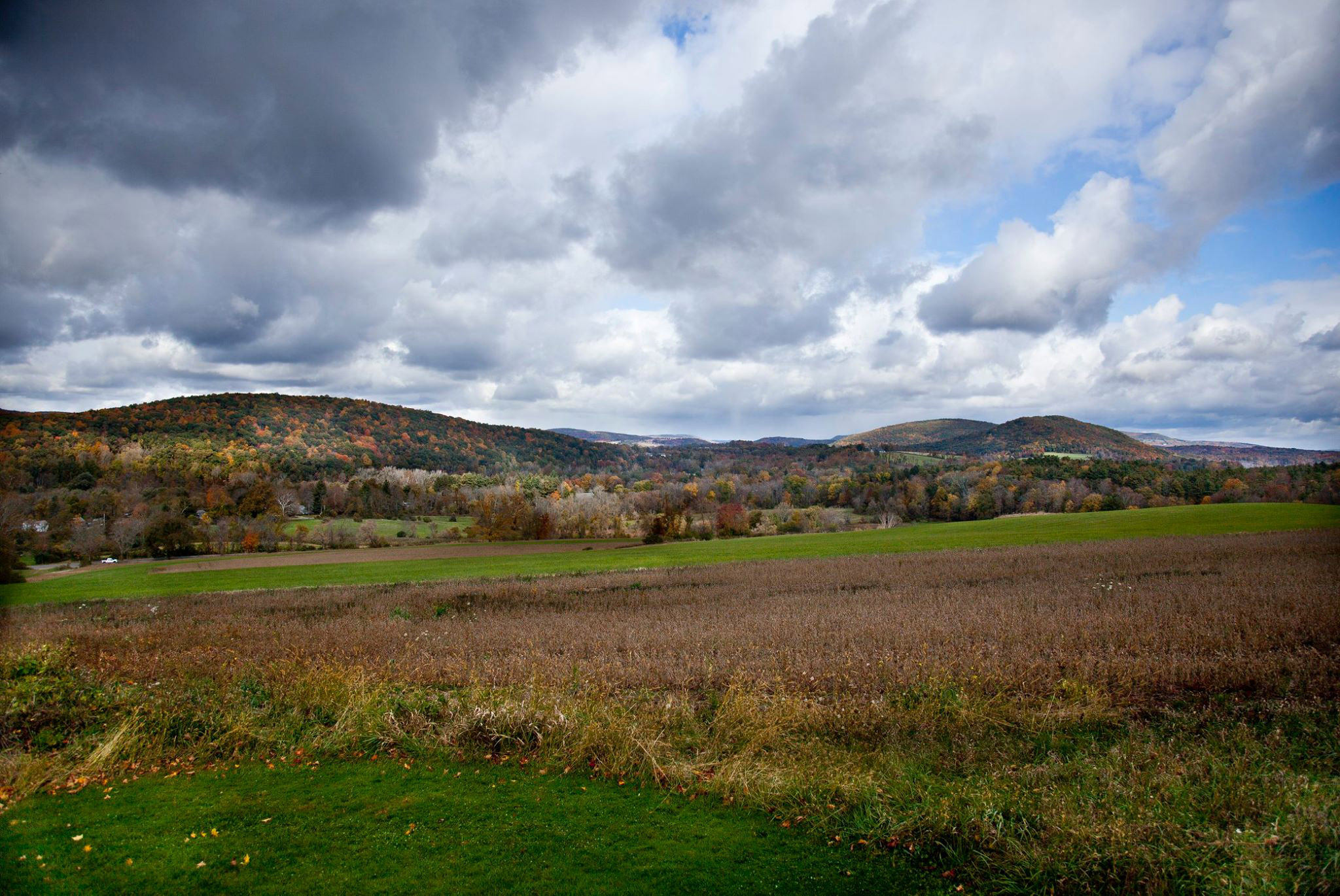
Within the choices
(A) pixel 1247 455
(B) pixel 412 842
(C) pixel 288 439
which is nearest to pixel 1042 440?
(A) pixel 1247 455

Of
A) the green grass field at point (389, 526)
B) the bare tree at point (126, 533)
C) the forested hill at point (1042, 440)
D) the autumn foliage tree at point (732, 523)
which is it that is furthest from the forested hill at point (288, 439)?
the forested hill at point (1042, 440)

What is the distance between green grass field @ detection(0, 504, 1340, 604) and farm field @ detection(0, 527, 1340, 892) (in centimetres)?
1960

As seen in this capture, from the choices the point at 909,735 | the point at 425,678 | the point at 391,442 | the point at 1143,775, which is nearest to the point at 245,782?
the point at 425,678

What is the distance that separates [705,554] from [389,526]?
49.8 metres

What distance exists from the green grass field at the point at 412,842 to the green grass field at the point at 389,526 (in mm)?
66251

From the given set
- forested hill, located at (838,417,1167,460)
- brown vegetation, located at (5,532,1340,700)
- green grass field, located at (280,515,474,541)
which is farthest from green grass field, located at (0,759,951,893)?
forested hill, located at (838,417,1167,460)

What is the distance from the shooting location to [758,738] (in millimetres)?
8102

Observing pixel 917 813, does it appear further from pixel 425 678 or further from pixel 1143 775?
pixel 425 678

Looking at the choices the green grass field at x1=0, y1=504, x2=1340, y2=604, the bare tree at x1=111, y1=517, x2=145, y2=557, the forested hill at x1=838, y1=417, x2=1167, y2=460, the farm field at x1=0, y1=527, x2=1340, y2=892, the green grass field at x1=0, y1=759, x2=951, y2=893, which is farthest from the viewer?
the forested hill at x1=838, y1=417, x2=1167, y2=460

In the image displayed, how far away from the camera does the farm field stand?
514 centimetres

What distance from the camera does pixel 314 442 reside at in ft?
349

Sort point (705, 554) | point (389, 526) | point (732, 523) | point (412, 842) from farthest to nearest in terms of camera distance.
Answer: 1. point (389, 526)
2. point (732, 523)
3. point (705, 554)
4. point (412, 842)

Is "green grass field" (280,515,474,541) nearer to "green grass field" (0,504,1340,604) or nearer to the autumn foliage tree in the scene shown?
"green grass field" (0,504,1340,604)

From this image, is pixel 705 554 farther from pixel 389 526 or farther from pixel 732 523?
pixel 389 526
